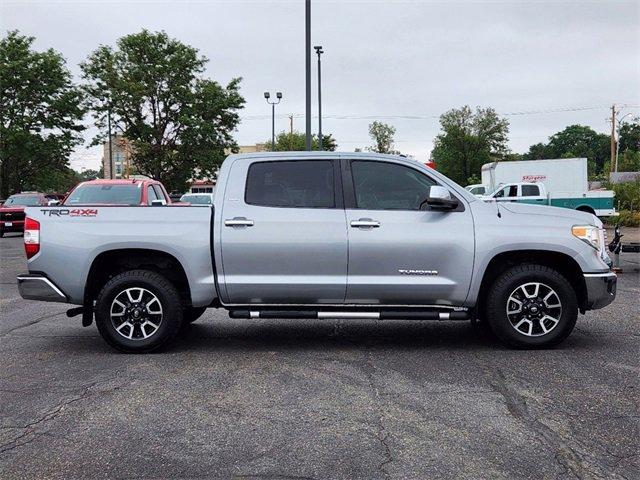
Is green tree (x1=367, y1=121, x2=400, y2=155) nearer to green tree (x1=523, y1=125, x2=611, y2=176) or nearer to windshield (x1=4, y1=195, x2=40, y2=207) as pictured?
windshield (x1=4, y1=195, x2=40, y2=207)

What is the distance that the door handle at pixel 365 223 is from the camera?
5.94 meters

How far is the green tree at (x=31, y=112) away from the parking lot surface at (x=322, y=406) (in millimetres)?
32547

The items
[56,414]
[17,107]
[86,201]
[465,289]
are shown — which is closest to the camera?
[56,414]

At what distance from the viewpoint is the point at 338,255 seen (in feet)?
19.5

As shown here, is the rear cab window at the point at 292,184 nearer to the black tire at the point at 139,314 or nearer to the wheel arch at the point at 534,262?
the black tire at the point at 139,314

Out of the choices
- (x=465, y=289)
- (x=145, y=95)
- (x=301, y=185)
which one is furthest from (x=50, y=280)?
(x=145, y=95)

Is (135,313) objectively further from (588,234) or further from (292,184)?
(588,234)

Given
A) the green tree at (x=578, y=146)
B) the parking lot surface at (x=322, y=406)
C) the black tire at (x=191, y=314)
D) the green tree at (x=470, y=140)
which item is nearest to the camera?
the parking lot surface at (x=322, y=406)

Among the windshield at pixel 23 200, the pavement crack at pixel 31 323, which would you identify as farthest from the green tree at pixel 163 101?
the pavement crack at pixel 31 323

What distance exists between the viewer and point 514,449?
12.3 ft

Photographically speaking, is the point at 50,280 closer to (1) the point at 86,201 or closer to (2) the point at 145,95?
(1) the point at 86,201

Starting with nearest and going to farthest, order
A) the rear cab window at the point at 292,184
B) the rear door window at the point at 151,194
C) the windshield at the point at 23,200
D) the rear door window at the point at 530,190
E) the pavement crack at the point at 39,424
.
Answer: the pavement crack at the point at 39,424 < the rear cab window at the point at 292,184 < the rear door window at the point at 151,194 < the windshield at the point at 23,200 < the rear door window at the point at 530,190

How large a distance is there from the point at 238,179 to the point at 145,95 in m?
33.8

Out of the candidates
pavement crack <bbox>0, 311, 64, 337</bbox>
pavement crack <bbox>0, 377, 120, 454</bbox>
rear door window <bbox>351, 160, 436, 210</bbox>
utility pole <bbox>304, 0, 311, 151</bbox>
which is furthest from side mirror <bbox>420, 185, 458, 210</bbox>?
utility pole <bbox>304, 0, 311, 151</bbox>
